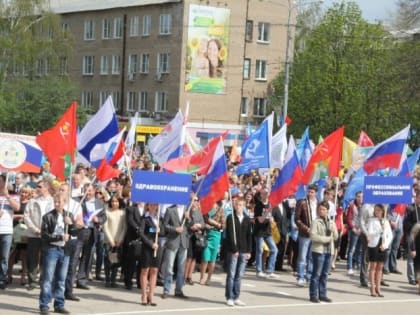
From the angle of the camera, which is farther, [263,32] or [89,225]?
[263,32]

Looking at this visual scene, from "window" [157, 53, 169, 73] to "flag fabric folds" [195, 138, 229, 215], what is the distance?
5169 cm

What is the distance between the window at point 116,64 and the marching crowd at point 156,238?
5229 cm

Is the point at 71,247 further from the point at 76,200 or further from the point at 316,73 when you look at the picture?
the point at 316,73

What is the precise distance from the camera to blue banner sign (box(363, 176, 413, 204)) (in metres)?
16.7

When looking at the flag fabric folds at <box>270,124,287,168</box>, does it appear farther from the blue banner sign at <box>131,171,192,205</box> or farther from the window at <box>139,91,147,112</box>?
the window at <box>139,91,147,112</box>

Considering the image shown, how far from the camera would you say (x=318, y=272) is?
1555 cm

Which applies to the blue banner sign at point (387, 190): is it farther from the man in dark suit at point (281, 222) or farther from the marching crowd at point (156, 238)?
the man in dark suit at point (281, 222)

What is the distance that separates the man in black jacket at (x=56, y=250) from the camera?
13.1 metres

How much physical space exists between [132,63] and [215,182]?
55594 millimetres

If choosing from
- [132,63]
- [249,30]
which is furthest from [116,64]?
[249,30]

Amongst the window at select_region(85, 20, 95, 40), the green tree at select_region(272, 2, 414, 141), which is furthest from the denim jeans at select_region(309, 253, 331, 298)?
the window at select_region(85, 20, 95, 40)

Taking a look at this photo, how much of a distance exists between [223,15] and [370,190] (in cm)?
5089

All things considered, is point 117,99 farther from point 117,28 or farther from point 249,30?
point 249,30

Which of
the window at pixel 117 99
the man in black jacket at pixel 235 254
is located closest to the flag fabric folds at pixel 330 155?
the man in black jacket at pixel 235 254
